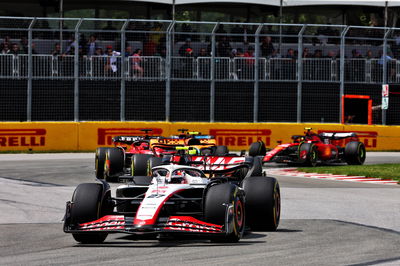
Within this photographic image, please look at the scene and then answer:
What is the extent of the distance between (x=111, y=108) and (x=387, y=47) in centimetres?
961

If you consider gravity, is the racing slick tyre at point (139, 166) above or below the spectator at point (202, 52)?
below

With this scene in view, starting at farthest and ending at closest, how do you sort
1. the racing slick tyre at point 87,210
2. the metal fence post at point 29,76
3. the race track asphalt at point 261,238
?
the metal fence post at point 29,76
the racing slick tyre at point 87,210
the race track asphalt at point 261,238

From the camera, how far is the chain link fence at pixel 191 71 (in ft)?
92.9

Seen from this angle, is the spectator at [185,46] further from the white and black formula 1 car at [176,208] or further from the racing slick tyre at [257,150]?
the white and black formula 1 car at [176,208]

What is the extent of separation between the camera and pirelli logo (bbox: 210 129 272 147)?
30188 mm

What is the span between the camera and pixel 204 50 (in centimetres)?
2941

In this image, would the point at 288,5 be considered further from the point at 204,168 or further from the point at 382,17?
the point at 204,168

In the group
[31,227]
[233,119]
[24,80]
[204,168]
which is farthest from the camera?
[233,119]

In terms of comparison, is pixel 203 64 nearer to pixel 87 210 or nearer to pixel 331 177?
pixel 331 177

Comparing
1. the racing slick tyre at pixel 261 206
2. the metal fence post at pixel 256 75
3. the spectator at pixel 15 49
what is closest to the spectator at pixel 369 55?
the metal fence post at pixel 256 75

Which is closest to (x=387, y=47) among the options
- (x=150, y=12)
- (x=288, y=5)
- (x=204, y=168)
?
(x=288, y=5)

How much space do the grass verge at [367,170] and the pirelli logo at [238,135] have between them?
643cm

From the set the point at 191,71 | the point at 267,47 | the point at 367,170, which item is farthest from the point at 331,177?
the point at 267,47

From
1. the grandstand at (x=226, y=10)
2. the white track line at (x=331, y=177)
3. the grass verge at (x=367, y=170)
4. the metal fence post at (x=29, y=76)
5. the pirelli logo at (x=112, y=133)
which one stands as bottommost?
the white track line at (x=331, y=177)
